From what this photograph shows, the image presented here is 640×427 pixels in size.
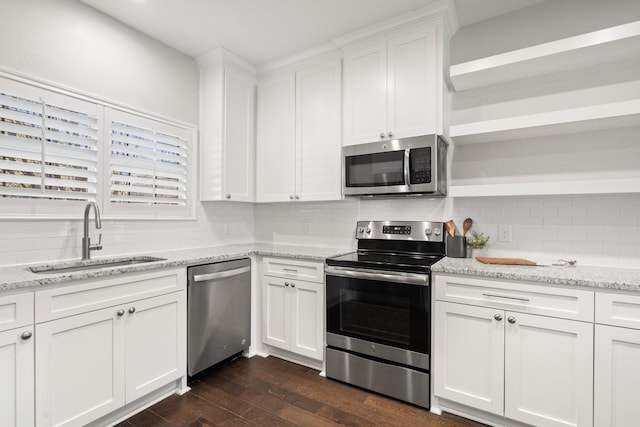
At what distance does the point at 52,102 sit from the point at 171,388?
2.03 m

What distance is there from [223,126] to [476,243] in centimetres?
230

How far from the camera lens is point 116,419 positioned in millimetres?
1929

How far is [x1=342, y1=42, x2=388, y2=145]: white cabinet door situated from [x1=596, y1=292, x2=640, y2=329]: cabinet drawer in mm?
1618

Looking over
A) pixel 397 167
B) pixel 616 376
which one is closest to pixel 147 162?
pixel 397 167

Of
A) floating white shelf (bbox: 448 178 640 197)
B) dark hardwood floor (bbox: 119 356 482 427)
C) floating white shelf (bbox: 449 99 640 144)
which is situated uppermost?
floating white shelf (bbox: 449 99 640 144)

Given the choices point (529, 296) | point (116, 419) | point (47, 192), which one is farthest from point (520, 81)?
point (116, 419)

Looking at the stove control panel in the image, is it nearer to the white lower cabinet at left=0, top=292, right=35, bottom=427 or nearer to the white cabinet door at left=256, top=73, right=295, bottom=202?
the white cabinet door at left=256, top=73, right=295, bottom=202

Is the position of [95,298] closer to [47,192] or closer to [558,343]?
[47,192]

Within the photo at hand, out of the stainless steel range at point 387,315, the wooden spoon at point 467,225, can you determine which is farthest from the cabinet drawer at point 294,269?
the wooden spoon at point 467,225

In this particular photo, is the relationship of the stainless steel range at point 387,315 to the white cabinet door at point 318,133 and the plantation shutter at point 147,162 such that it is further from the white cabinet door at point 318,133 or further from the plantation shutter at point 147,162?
the plantation shutter at point 147,162

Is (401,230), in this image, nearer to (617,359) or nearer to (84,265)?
(617,359)

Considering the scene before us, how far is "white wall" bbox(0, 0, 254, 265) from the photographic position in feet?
6.40

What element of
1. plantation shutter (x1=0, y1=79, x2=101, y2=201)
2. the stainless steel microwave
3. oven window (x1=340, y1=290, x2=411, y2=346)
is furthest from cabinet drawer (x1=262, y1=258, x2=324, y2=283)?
plantation shutter (x1=0, y1=79, x2=101, y2=201)

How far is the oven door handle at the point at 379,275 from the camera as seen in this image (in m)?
2.03
